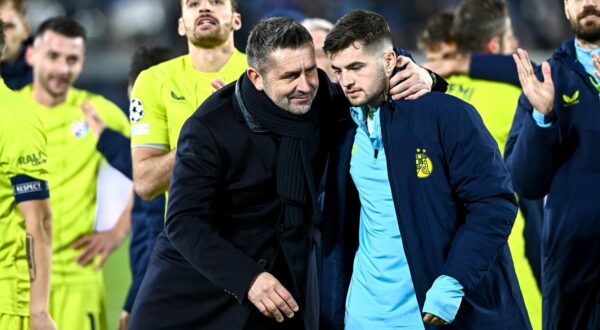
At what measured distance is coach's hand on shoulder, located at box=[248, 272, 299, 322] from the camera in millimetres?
4227

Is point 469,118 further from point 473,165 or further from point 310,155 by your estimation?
point 310,155

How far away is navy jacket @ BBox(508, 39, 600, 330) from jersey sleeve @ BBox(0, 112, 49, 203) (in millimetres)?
2214

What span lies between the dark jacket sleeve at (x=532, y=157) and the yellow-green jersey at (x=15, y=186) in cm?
221

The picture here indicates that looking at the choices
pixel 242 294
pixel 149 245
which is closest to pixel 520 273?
pixel 149 245

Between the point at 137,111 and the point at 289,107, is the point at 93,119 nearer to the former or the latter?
the point at 137,111

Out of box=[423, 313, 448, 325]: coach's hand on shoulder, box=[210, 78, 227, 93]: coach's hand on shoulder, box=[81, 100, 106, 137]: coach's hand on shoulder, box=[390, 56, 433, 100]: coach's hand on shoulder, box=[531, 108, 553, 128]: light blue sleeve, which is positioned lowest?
box=[423, 313, 448, 325]: coach's hand on shoulder

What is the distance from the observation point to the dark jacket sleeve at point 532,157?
513cm

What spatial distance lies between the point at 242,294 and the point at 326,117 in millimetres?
874

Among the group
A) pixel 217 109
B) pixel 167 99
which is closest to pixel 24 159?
pixel 167 99

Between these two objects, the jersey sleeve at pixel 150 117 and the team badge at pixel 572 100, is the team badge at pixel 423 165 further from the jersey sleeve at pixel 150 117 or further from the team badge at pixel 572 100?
the jersey sleeve at pixel 150 117

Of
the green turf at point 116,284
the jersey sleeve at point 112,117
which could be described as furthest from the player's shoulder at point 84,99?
the green turf at point 116,284

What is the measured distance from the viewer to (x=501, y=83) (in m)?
6.67

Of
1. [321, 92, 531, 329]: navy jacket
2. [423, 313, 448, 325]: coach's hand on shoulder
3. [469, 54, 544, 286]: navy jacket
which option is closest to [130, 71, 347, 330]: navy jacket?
[321, 92, 531, 329]: navy jacket

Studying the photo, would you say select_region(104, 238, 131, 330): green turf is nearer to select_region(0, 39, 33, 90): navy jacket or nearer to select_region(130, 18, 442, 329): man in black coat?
select_region(0, 39, 33, 90): navy jacket
